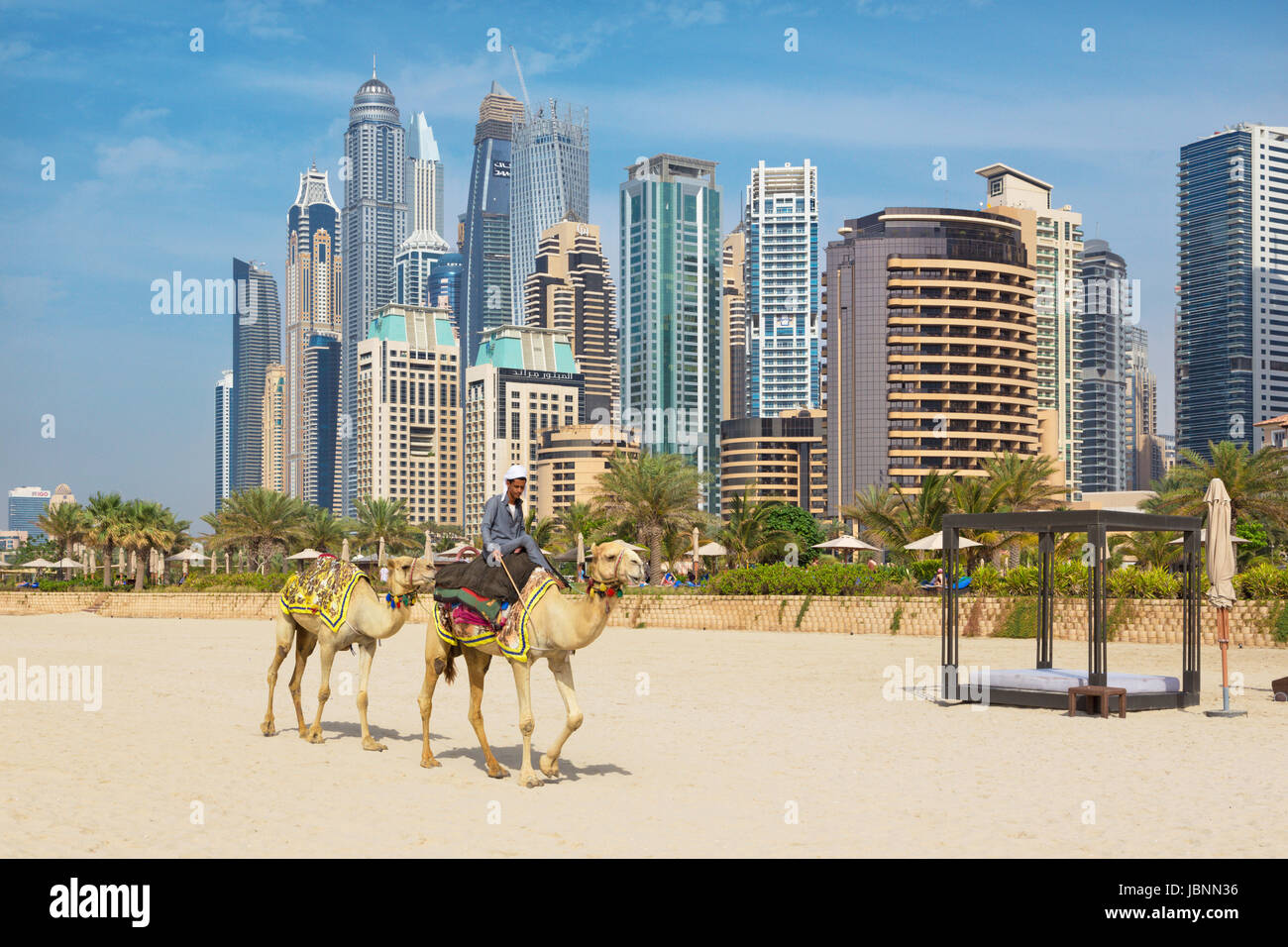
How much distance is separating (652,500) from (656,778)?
4261 centimetres

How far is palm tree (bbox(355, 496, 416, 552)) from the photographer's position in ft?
239

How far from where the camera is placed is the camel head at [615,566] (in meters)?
10.1

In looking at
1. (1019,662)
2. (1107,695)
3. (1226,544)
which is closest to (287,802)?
(1107,695)

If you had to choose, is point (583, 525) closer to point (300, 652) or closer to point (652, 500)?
point (652, 500)

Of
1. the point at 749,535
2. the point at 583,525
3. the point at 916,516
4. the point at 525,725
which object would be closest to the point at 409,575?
the point at 525,725

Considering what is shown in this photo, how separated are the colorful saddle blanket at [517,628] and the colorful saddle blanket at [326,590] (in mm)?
2633

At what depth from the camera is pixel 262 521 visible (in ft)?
205

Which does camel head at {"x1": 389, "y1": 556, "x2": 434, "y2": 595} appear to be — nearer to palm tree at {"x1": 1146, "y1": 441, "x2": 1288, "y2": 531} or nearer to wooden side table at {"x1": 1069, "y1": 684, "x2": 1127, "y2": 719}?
wooden side table at {"x1": 1069, "y1": 684, "x2": 1127, "y2": 719}

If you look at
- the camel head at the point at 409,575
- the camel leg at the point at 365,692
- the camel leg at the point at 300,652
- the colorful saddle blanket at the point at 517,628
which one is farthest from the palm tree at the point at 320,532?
the colorful saddle blanket at the point at 517,628

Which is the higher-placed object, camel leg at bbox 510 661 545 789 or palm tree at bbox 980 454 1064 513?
palm tree at bbox 980 454 1064 513

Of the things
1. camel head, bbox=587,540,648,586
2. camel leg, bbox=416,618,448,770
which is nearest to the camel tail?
camel leg, bbox=416,618,448,770

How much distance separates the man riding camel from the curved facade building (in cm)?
12628

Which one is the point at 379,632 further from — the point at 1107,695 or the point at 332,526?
the point at 332,526
